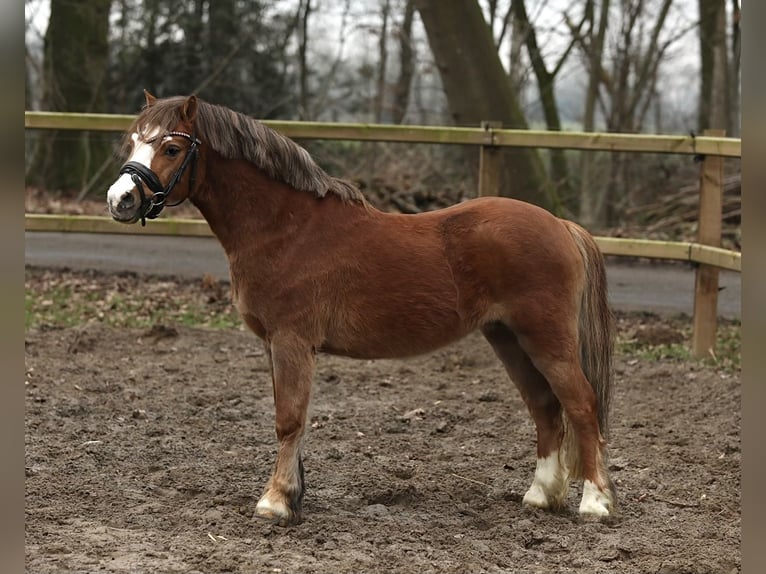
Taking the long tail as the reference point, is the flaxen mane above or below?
above

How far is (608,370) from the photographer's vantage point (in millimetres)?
4434

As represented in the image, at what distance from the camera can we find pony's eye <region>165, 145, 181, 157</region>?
3922mm

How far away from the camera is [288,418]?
4.06 m

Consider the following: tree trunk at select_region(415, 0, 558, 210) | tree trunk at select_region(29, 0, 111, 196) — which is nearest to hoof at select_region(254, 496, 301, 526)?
tree trunk at select_region(415, 0, 558, 210)

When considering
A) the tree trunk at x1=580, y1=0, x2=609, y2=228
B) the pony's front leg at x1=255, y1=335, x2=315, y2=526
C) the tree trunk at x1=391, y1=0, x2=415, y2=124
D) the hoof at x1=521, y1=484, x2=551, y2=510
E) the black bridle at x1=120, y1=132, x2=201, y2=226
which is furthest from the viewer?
the tree trunk at x1=391, y1=0, x2=415, y2=124

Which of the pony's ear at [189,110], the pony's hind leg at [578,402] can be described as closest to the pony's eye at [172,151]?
the pony's ear at [189,110]

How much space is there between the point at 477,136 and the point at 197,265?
15.3ft

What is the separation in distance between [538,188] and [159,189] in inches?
252

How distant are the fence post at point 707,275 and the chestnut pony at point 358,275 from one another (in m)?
3.58

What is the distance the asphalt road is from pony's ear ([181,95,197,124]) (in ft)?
21.7

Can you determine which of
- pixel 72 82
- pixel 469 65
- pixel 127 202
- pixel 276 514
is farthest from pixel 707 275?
pixel 72 82

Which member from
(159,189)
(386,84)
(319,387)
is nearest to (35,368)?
(319,387)

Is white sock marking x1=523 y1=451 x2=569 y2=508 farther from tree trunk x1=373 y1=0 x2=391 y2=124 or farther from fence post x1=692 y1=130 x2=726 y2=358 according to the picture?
tree trunk x1=373 y1=0 x2=391 y2=124

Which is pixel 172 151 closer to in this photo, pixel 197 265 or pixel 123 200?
pixel 123 200
